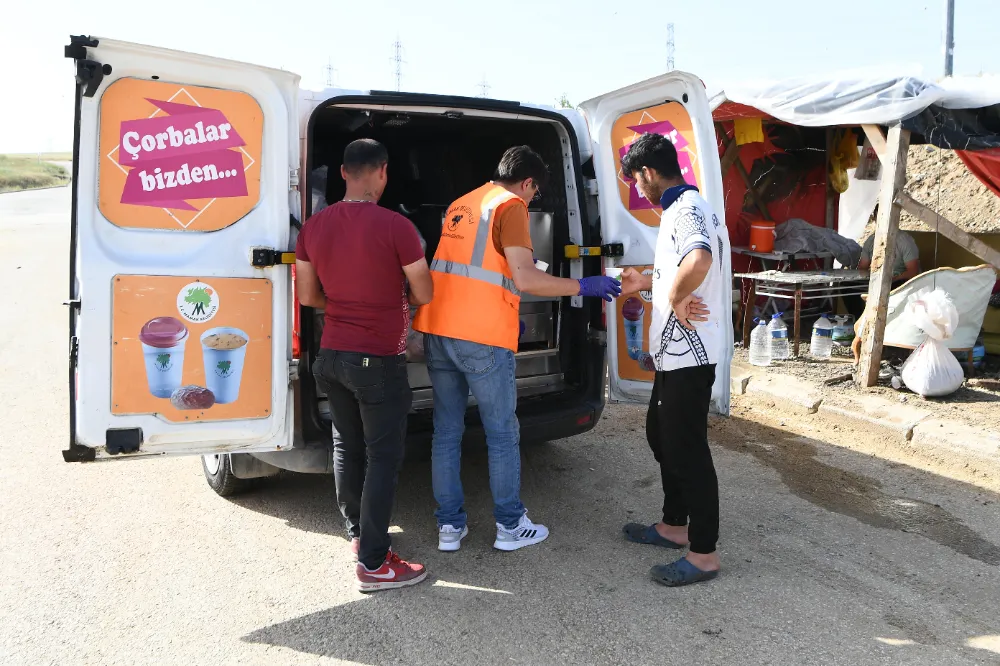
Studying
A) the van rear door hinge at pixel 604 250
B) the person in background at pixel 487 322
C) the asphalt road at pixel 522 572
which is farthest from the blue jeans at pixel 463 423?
the van rear door hinge at pixel 604 250

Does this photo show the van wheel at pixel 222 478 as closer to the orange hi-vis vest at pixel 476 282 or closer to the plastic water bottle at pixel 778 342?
the orange hi-vis vest at pixel 476 282

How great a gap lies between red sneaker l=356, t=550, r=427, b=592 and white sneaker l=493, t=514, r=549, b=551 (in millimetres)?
423

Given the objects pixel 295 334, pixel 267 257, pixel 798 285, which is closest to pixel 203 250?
pixel 267 257

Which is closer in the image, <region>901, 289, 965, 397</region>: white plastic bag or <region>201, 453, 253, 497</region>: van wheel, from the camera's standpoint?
<region>201, 453, 253, 497</region>: van wheel

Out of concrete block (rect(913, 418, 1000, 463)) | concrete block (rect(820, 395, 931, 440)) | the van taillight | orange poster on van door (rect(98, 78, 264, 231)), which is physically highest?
orange poster on van door (rect(98, 78, 264, 231))

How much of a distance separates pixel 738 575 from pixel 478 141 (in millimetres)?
3205

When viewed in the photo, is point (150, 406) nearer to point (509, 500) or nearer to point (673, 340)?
point (509, 500)

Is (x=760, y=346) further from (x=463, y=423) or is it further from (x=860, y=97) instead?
(x=463, y=423)

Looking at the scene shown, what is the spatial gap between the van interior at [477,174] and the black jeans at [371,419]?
326 mm

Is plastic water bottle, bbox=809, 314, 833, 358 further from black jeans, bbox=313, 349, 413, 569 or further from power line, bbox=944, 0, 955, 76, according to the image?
power line, bbox=944, 0, 955, 76

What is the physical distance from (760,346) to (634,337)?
3.31m

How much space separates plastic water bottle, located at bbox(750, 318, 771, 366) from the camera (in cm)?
694

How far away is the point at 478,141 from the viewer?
5145mm

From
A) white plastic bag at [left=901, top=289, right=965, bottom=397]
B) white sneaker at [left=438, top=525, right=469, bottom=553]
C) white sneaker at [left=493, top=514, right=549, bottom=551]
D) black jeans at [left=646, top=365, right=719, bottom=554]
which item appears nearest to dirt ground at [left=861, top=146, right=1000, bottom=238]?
white plastic bag at [left=901, top=289, right=965, bottom=397]
